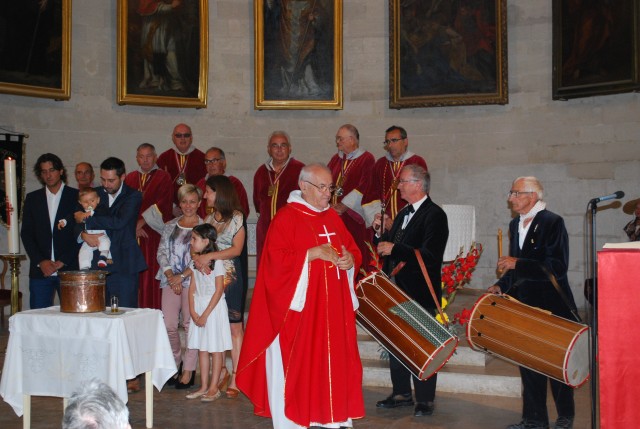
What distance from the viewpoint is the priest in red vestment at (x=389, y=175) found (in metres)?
8.23

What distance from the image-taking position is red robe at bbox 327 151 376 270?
8461 millimetres

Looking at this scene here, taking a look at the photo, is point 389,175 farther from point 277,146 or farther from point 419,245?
point 419,245

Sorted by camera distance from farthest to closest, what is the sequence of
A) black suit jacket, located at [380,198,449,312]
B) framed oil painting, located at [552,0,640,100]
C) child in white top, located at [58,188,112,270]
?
framed oil painting, located at [552,0,640,100], child in white top, located at [58,188,112,270], black suit jacket, located at [380,198,449,312]

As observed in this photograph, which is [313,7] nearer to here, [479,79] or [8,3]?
[479,79]

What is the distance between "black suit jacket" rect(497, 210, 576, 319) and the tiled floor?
102 cm

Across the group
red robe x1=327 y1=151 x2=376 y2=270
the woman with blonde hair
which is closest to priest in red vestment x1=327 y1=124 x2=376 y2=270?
red robe x1=327 y1=151 x2=376 y2=270

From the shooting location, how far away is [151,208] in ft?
26.9

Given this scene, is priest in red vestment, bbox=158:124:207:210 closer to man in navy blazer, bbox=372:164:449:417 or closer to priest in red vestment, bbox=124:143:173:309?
priest in red vestment, bbox=124:143:173:309

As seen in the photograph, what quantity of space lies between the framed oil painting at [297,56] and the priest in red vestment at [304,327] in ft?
21.4

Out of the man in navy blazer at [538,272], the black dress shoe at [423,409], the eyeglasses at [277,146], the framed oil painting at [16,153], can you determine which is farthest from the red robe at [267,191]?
the man in navy blazer at [538,272]

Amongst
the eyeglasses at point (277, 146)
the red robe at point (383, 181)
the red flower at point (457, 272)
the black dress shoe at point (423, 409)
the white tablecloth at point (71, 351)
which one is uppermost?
the eyeglasses at point (277, 146)

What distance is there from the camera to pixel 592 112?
10.7 m

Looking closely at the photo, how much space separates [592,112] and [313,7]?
4.30 metres

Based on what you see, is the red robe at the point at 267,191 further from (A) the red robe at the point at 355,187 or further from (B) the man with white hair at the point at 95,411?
(B) the man with white hair at the point at 95,411
